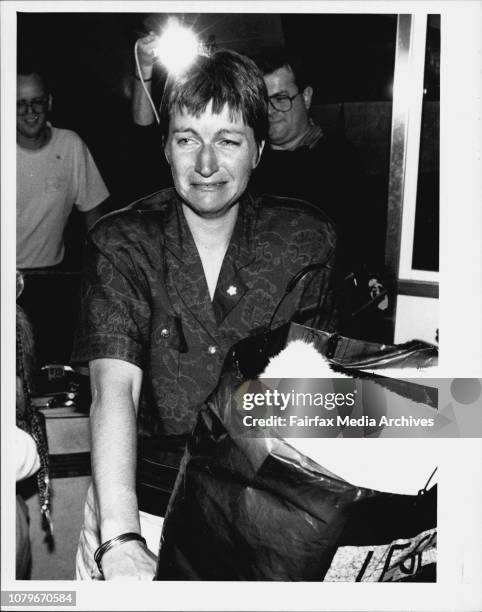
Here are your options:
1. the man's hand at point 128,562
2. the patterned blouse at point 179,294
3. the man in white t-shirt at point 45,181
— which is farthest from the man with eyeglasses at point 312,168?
the man's hand at point 128,562

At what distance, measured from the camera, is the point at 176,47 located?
1.27 metres

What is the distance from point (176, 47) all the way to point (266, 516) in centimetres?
87

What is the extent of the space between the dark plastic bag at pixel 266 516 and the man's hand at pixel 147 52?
708 millimetres

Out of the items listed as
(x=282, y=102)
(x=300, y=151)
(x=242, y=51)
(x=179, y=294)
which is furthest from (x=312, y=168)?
(x=179, y=294)

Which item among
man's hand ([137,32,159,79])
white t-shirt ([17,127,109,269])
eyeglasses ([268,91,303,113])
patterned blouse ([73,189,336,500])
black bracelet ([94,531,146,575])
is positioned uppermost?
man's hand ([137,32,159,79])

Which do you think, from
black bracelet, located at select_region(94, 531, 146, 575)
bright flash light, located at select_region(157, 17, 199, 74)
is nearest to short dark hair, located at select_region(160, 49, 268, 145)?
bright flash light, located at select_region(157, 17, 199, 74)

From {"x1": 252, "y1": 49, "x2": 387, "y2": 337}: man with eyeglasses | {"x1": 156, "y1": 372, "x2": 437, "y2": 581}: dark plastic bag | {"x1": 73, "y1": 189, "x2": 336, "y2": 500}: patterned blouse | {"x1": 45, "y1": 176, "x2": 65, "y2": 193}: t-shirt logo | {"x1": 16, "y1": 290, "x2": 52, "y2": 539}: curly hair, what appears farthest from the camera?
{"x1": 252, "y1": 49, "x2": 387, "y2": 337}: man with eyeglasses

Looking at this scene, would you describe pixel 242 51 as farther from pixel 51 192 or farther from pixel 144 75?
pixel 51 192

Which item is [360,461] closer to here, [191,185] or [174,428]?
[174,428]

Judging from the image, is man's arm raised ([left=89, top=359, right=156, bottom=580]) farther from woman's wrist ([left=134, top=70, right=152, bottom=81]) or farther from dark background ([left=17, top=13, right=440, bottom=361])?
woman's wrist ([left=134, top=70, right=152, bottom=81])

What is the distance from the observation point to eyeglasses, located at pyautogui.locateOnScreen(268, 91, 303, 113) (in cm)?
157

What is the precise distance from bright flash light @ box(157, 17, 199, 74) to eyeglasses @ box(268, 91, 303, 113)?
33 centimetres

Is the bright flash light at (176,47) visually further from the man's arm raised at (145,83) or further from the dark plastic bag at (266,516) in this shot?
the dark plastic bag at (266,516)

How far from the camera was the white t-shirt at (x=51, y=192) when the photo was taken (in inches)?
52.7
